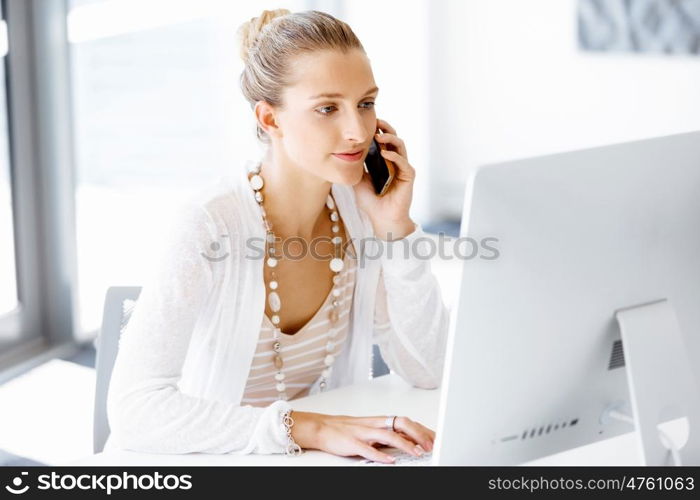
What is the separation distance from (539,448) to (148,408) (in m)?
0.67

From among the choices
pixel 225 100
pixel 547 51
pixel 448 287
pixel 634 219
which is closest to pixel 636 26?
pixel 547 51

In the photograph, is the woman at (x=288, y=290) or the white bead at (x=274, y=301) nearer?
the woman at (x=288, y=290)

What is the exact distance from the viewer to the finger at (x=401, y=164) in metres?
2.09

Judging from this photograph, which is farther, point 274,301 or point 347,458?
point 274,301

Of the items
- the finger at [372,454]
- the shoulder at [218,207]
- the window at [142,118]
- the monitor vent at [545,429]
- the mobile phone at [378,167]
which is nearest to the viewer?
the monitor vent at [545,429]

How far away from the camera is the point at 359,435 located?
170cm

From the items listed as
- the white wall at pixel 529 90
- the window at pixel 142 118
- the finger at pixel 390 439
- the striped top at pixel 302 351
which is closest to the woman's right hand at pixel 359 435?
the finger at pixel 390 439

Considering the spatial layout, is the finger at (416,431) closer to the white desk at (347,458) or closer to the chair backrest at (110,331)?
the white desk at (347,458)

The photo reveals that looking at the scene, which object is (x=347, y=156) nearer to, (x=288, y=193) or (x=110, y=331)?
(x=288, y=193)

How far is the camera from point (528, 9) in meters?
5.27

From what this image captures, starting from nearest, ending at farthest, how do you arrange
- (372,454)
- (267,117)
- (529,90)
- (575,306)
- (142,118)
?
(575,306) → (372,454) → (267,117) → (142,118) → (529,90)

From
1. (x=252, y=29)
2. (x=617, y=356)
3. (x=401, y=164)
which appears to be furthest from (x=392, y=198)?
(x=617, y=356)

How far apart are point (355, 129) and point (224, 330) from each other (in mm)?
450

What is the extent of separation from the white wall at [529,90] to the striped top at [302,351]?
3131 mm
